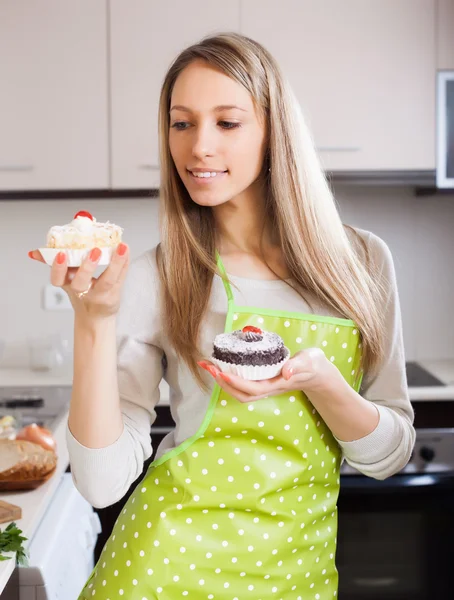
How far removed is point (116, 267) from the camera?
0.99 m

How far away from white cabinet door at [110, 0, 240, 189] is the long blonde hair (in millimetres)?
1251

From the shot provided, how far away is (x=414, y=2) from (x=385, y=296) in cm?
155

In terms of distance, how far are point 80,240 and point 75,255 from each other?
7 cm

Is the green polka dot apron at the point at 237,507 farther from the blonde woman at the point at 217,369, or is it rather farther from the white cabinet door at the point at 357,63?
the white cabinet door at the point at 357,63

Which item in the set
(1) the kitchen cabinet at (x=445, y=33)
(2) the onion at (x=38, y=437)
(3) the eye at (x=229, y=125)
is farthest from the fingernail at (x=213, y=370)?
(1) the kitchen cabinet at (x=445, y=33)

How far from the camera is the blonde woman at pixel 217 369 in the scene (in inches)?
46.4

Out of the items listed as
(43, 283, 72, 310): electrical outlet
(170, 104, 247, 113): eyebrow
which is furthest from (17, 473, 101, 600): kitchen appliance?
(43, 283, 72, 310): electrical outlet

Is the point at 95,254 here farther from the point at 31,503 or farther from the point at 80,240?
the point at 31,503

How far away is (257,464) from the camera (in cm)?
121

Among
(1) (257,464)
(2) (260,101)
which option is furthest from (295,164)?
(1) (257,464)

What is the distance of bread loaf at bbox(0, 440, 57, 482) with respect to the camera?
1.59m

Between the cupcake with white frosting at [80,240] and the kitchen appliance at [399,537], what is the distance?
4.82 ft

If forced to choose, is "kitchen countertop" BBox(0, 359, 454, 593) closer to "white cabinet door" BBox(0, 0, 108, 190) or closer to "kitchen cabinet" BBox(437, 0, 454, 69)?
"white cabinet door" BBox(0, 0, 108, 190)

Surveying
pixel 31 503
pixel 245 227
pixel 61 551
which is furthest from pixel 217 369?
pixel 61 551
